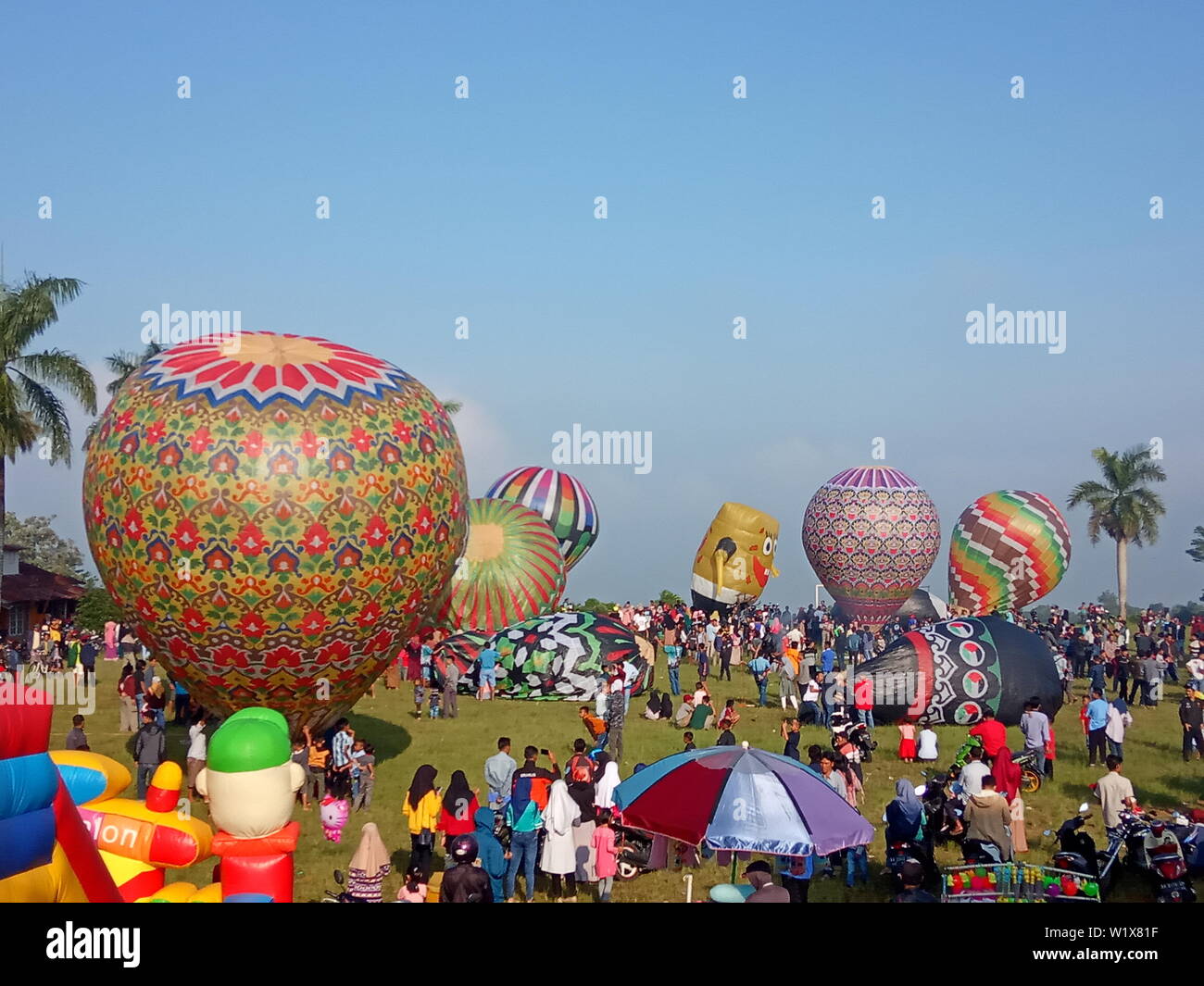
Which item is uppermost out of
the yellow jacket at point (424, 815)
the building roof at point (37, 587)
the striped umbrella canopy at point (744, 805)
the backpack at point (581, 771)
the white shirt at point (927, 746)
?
the building roof at point (37, 587)

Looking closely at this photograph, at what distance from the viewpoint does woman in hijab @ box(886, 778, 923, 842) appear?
45.3ft

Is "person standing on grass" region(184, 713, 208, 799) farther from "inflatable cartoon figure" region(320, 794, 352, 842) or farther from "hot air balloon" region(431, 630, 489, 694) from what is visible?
"hot air balloon" region(431, 630, 489, 694)

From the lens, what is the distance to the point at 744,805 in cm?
1135

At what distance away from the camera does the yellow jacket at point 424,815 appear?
45.6ft

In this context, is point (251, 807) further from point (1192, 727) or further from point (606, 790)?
point (1192, 727)

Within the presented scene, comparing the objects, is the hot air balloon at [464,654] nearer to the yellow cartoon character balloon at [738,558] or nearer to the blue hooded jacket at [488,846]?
the blue hooded jacket at [488,846]

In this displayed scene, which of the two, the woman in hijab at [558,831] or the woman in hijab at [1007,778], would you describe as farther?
the woman in hijab at [1007,778]

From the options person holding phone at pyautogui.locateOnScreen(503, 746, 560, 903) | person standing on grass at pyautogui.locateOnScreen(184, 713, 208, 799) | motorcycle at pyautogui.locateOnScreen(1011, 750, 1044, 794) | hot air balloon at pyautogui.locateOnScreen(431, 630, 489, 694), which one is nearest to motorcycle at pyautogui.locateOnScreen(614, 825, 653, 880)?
person holding phone at pyautogui.locateOnScreen(503, 746, 560, 903)

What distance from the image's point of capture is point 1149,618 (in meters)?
47.9

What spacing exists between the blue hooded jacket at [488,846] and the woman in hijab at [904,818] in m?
4.30

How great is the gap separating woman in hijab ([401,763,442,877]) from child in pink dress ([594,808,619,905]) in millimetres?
1847

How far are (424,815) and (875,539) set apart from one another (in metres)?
38.0

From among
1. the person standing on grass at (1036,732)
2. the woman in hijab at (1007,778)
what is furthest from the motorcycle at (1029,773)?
the woman in hijab at (1007,778)
